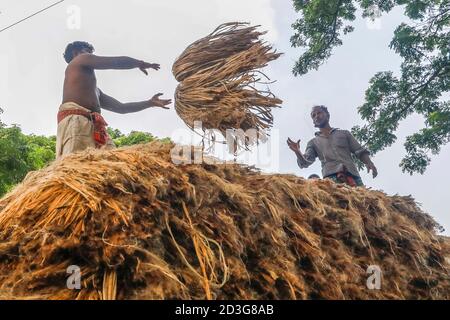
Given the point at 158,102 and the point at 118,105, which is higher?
the point at 118,105

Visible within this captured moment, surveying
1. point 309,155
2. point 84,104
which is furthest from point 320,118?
point 84,104

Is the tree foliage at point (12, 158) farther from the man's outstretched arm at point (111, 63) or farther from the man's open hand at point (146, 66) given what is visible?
the man's open hand at point (146, 66)

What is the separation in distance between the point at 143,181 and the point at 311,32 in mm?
9523

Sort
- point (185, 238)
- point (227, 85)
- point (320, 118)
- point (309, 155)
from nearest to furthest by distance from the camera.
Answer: point (185, 238), point (227, 85), point (309, 155), point (320, 118)

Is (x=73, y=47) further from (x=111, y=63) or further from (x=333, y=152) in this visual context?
(x=333, y=152)

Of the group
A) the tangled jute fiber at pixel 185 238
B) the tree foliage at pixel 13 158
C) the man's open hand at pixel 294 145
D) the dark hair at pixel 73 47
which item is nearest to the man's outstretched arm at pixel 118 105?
the dark hair at pixel 73 47

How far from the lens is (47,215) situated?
1.99 meters

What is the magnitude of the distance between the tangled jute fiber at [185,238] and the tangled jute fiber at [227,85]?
2.54 ft

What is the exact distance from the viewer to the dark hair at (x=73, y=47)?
4250 millimetres

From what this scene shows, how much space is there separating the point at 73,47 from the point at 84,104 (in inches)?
24.5

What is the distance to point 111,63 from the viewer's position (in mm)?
3838

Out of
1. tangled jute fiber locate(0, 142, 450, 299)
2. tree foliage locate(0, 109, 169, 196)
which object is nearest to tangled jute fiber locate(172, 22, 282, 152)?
tangled jute fiber locate(0, 142, 450, 299)
